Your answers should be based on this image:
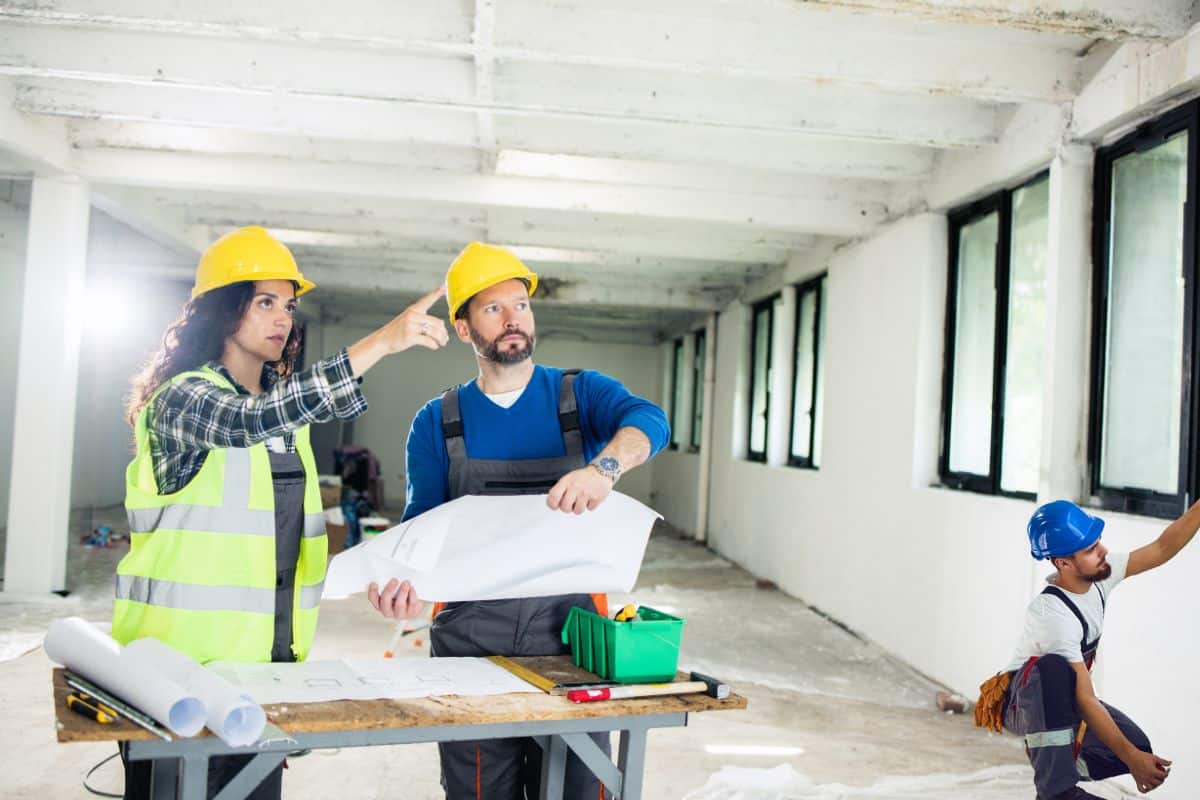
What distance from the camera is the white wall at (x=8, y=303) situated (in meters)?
8.21

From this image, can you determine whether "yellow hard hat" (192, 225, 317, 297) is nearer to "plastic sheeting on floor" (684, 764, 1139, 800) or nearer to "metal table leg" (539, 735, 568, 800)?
"metal table leg" (539, 735, 568, 800)

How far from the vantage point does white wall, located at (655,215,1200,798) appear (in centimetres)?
374

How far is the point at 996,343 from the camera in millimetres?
5371

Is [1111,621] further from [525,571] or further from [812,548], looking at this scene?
[812,548]

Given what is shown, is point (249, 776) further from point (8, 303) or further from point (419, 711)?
point (8, 303)

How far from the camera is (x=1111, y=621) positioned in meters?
4.00

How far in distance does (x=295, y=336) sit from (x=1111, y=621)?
11.2 feet

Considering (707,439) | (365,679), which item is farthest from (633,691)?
(707,439)

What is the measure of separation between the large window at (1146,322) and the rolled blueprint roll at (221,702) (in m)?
3.50

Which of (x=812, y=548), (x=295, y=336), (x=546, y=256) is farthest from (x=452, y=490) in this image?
(x=546, y=256)

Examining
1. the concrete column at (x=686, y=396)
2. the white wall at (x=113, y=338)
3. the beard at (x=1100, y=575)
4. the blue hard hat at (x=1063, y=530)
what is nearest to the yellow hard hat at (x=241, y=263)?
the blue hard hat at (x=1063, y=530)

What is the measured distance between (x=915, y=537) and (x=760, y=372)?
4390 millimetres

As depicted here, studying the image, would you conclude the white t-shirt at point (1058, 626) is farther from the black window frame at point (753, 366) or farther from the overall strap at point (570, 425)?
the black window frame at point (753, 366)

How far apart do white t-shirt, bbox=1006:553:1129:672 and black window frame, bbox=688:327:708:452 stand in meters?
11.0
